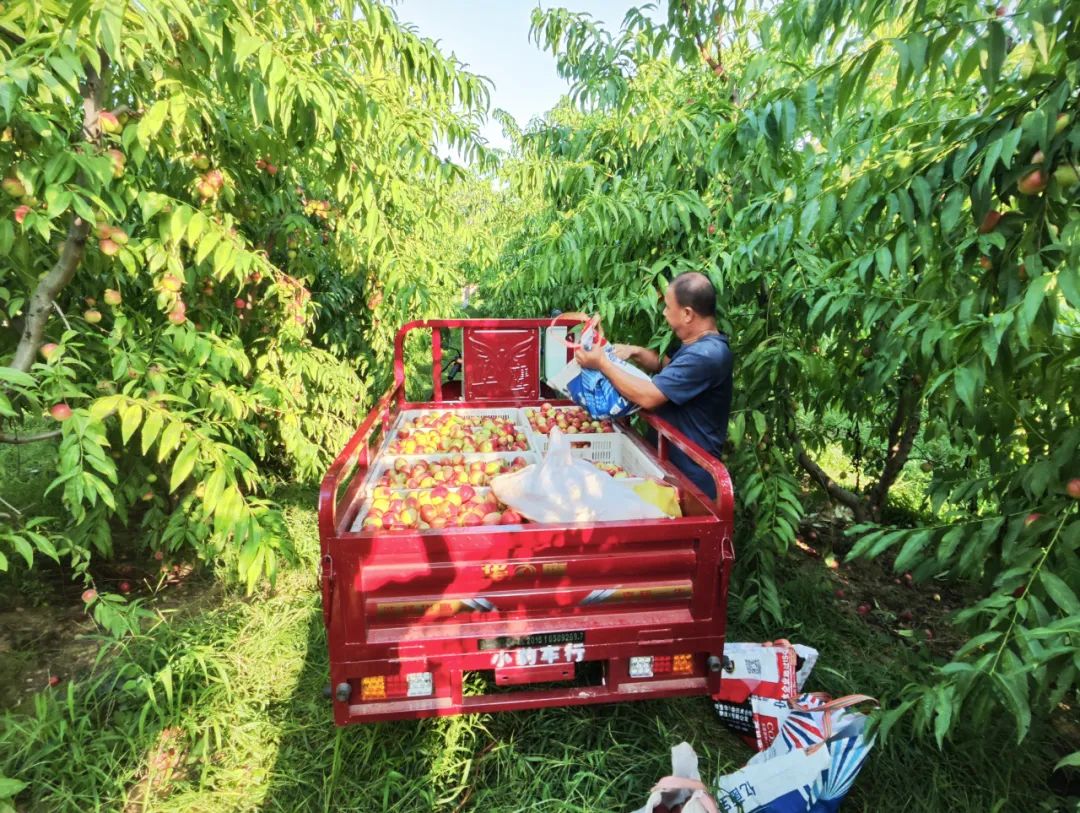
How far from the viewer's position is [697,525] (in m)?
2.13

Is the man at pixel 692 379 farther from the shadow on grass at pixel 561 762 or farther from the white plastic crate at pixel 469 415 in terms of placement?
the shadow on grass at pixel 561 762

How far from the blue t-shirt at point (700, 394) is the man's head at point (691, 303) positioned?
95 mm

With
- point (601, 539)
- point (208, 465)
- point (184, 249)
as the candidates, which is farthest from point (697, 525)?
point (184, 249)

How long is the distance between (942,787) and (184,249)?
3.92 m

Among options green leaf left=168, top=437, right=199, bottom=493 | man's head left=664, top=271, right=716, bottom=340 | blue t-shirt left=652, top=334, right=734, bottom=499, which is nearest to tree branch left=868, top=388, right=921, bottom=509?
blue t-shirt left=652, top=334, right=734, bottom=499

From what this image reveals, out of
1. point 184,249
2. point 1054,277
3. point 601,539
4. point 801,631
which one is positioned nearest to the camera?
point 1054,277

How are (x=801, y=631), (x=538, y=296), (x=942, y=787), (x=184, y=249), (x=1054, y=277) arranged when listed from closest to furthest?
(x=1054, y=277)
(x=942, y=787)
(x=184, y=249)
(x=801, y=631)
(x=538, y=296)

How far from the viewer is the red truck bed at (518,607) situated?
77.9 inches

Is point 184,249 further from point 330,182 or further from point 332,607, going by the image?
point 332,607

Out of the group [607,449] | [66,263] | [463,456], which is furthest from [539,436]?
[66,263]

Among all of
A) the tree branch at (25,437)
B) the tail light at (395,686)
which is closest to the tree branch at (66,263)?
the tree branch at (25,437)

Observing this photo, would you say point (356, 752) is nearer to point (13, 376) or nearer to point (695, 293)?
point (13, 376)

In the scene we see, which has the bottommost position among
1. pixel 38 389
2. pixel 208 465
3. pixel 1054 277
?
pixel 208 465

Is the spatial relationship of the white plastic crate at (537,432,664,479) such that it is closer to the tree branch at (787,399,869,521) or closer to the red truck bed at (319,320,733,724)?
the red truck bed at (319,320,733,724)
